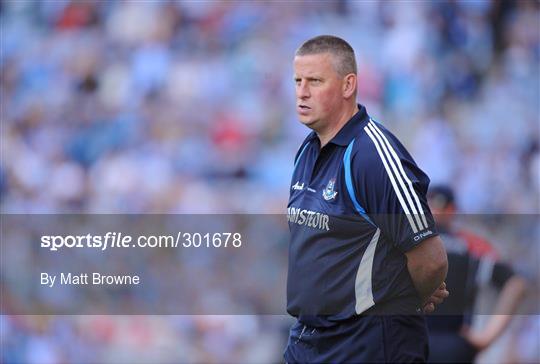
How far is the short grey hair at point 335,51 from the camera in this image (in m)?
4.21

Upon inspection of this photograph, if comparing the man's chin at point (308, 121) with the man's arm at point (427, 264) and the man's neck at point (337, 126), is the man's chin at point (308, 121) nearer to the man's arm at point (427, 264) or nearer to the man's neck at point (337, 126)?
the man's neck at point (337, 126)

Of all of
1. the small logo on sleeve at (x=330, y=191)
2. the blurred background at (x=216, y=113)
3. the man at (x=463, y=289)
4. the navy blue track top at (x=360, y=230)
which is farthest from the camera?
the blurred background at (x=216, y=113)

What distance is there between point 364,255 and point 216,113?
180 inches

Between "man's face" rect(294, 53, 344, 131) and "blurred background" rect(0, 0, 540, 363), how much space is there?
3586 mm

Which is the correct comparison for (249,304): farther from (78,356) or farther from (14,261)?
(14,261)

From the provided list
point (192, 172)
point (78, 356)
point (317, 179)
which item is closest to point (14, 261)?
point (78, 356)

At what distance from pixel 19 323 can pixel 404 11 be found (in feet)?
12.8

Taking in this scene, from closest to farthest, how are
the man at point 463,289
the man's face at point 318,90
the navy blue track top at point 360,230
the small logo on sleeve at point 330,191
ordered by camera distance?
the navy blue track top at point 360,230 < the small logo on sleeve at point 330,191 < the man's face at point 318,90 < the man at point 463,289

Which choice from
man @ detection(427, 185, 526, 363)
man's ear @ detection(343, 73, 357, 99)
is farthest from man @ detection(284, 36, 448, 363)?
man @ detection(427, 185, 526, 363)

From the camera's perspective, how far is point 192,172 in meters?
8.16

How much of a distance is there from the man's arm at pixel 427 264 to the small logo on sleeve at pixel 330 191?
1.16ft

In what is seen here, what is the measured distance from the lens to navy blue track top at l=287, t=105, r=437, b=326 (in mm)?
3848

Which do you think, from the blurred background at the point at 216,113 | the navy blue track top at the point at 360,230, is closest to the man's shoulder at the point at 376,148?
the navy blue track top at the point at 360,230

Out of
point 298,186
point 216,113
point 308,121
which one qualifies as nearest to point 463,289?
point 298,186
